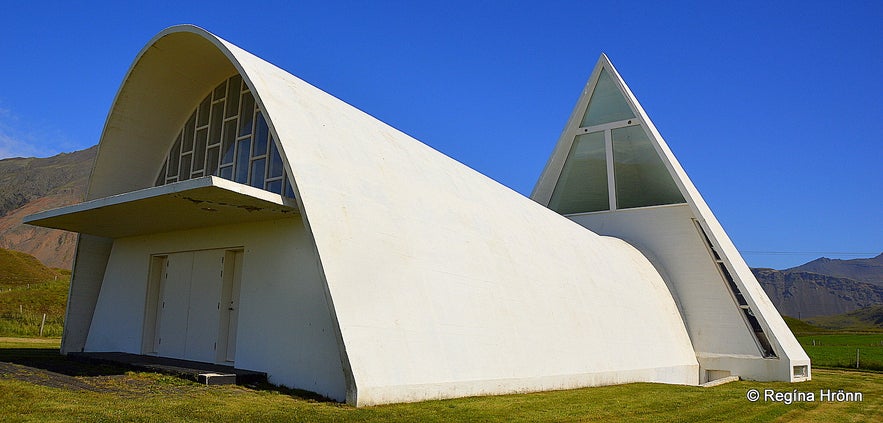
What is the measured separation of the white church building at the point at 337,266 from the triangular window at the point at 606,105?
235 inches

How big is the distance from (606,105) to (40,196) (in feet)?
547

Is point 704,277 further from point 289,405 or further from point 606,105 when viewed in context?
point 289,405

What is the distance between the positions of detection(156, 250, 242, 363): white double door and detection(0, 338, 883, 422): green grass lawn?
1483 mm

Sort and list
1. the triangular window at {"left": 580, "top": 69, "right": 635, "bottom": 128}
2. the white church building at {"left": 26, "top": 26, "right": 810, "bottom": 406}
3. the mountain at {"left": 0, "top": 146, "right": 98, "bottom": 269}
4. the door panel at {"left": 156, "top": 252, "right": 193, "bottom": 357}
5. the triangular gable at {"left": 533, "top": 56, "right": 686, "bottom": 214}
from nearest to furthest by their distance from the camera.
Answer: the white church building at {"left": 26, "top": 26, "right": 810, "bottom": 406} < the door panel at {"left": 156, "top": 252, "right": 193, "bottom": 357} < the triangular gable at {"left": 533, "top": 56, "right": 686, "bottom": 214} < the triangular window at {"left": 580, "top": 69, "right": 635, "bottom": 128} < the mountain at {"left": 0, "top": 146, "right": 98, "bottom": 269}

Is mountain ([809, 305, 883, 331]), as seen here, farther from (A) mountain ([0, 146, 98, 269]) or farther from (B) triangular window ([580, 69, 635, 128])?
(A) mountain ([0, 146, 98, 269])

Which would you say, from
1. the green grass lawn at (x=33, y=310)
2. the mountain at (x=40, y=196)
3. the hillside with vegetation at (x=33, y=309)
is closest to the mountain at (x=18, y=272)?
the hillside with vegetation at (x=33, y=309)

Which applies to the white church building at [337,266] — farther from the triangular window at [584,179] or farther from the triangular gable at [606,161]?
the triangular window at [584,179]

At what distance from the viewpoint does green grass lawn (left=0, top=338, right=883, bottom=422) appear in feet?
22.2

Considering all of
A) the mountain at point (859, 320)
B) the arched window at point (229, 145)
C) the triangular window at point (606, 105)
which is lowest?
the mountain at point (859, 320)

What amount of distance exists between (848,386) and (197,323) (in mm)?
14946

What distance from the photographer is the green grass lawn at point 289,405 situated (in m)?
6.77

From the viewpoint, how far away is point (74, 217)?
11.3 metres

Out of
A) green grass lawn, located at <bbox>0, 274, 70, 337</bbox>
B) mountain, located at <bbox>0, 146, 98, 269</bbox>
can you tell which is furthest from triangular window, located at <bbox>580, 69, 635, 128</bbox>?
mountain, located at <bbox>0, 146, 98, 269</bbox>

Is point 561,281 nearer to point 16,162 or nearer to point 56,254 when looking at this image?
point 56,254
